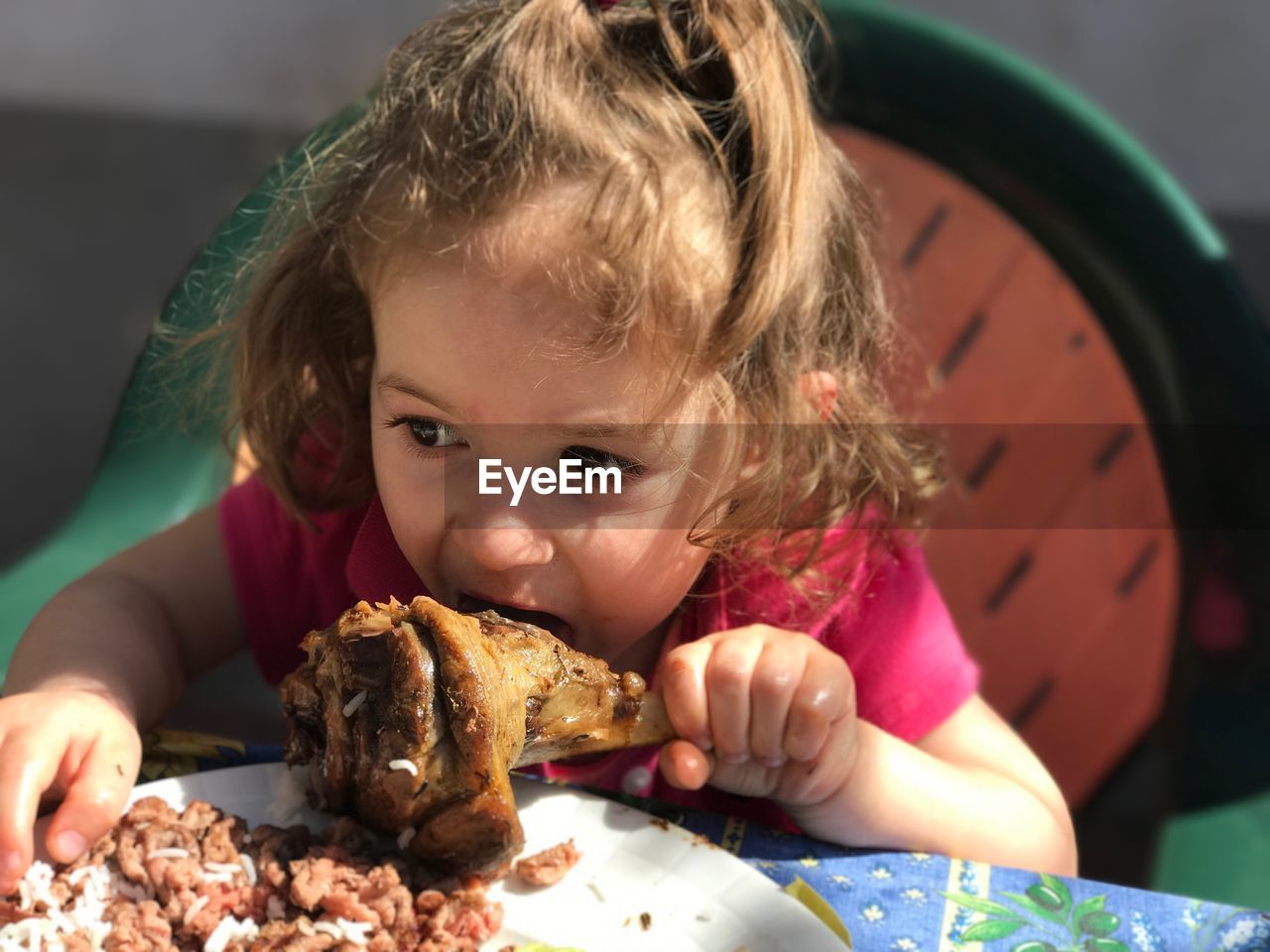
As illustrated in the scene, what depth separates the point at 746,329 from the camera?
712 mm

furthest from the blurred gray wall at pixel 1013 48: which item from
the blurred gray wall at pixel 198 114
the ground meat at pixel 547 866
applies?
the ground meat at pixel 547 866

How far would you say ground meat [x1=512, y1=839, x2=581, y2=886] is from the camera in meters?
0.63

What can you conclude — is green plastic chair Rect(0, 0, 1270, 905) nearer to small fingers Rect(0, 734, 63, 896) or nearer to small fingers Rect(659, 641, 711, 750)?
small fingers Rect(0, 734, 63, 896)

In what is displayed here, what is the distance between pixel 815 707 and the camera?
71cm

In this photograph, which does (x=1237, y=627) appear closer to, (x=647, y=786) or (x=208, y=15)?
(x=647, y=786)

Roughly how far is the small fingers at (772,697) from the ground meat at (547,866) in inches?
4.8

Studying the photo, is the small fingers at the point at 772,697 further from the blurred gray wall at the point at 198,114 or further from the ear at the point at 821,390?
the blurred gray wall at the point at 198,114

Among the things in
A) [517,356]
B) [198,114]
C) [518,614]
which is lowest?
[198,114]

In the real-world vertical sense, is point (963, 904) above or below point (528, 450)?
below

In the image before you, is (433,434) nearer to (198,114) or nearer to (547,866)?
(547,866)

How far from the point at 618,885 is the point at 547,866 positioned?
3cm

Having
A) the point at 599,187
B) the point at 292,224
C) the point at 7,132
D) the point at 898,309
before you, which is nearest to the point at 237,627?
the point at 292,224

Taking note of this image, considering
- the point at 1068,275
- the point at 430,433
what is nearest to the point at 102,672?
the point at 430,433
